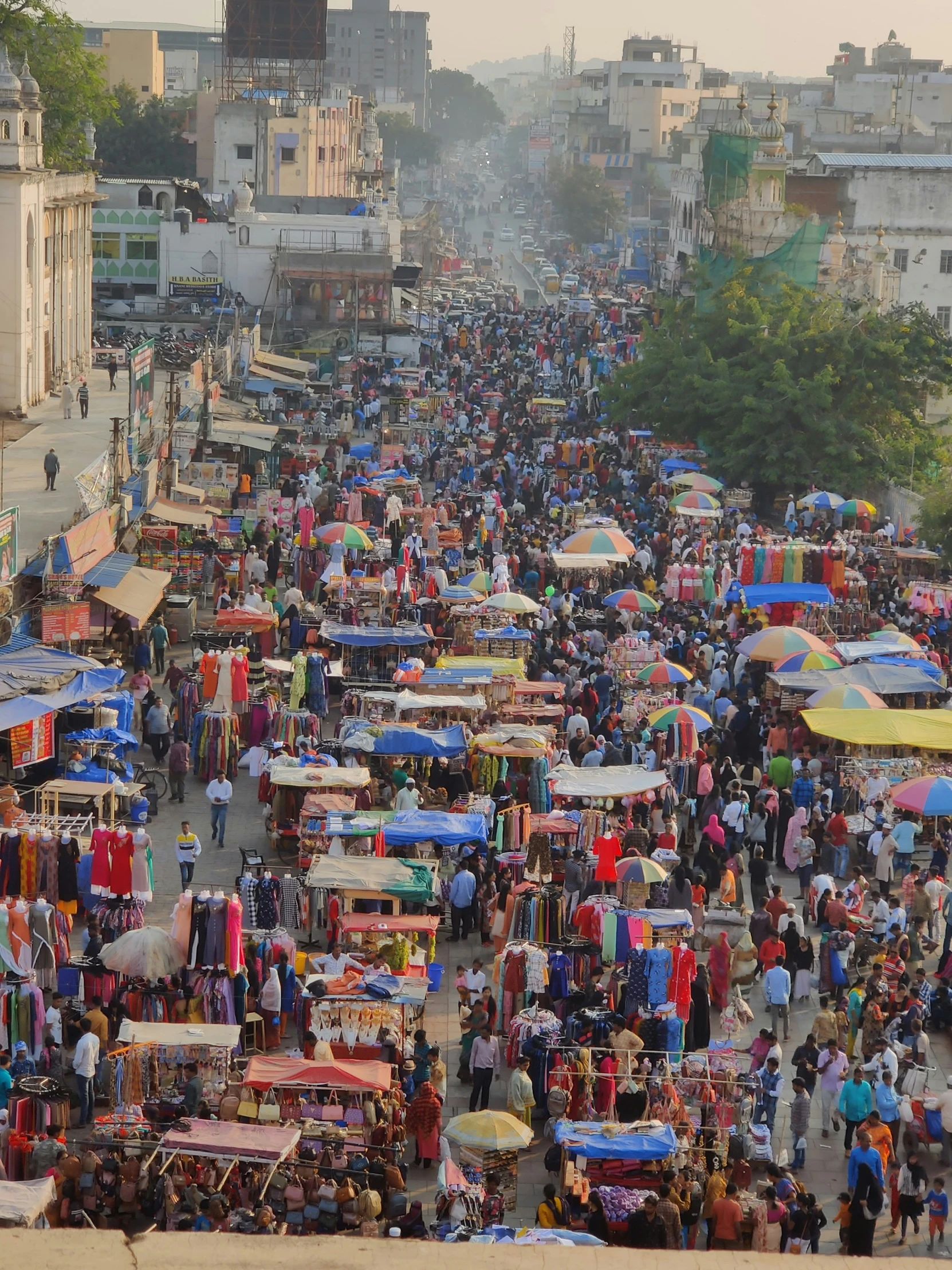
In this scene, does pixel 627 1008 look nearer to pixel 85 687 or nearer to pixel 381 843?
pixel 381 843

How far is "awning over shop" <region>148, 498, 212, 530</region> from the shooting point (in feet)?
96.6

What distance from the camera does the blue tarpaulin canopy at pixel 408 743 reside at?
64.1ft

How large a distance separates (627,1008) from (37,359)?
1176 inches

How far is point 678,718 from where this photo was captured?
67.6ft

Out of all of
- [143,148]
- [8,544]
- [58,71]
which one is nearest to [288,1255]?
[8,544]

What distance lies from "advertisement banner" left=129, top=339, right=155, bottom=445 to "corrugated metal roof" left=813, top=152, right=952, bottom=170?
3129 cm

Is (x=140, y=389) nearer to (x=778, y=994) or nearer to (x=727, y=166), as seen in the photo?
(x=778, y=994)

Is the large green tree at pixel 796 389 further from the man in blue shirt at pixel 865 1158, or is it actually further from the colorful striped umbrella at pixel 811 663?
the man in blue shirt at pixel 865 1158

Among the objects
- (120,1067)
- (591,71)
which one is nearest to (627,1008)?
(120,1067)

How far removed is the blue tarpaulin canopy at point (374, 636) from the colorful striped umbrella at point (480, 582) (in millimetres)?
2182

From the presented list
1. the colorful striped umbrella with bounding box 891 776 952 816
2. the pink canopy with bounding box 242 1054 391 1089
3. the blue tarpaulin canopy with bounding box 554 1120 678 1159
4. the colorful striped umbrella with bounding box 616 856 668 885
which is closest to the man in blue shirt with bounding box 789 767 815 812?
the colorful striped umbrella with bounding box 891 776 952 816

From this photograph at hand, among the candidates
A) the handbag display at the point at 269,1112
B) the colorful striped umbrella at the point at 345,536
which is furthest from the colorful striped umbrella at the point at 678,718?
the handbag display at the point at 269,1112

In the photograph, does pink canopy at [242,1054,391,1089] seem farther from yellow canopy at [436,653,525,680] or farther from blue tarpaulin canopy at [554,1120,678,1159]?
yellow canopy at [436,653,525,680]

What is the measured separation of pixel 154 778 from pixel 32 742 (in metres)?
1.93
